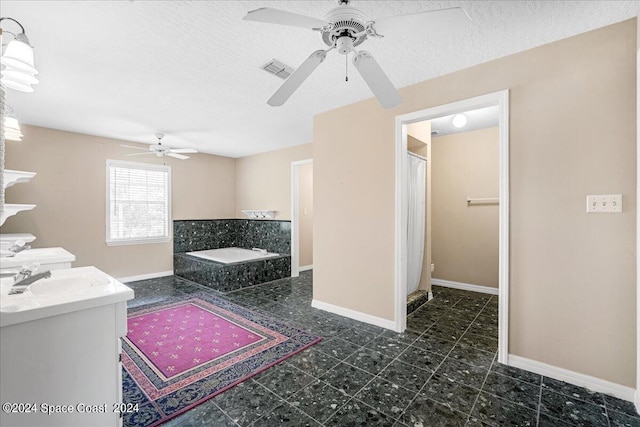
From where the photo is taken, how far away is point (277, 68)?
239cm

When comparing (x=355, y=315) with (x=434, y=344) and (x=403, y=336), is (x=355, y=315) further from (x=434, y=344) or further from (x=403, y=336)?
(x=434, y=344)

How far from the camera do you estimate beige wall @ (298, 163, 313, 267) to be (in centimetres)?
587

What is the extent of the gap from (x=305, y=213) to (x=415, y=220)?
9.33ft

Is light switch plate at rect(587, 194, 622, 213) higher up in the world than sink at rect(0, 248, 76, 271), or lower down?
higher up

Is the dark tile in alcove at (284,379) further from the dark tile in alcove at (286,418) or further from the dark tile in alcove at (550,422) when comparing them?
the dark tile in alcove at (550,422)

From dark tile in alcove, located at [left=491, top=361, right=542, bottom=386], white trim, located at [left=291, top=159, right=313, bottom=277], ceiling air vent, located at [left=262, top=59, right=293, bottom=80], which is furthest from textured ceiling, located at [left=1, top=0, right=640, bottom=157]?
dark tile in alcove, located at [left=491, top=361, right=542, bottom=386]

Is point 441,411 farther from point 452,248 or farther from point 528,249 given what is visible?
point 452,248

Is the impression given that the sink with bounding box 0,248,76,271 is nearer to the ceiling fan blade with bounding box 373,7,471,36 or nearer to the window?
the window

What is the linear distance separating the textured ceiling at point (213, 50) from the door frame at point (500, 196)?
320mm

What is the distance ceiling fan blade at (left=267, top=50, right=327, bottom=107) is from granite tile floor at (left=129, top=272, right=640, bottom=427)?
193cm

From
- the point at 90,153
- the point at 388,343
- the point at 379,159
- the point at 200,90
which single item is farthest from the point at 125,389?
the point at 90,153

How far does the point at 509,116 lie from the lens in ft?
7.34

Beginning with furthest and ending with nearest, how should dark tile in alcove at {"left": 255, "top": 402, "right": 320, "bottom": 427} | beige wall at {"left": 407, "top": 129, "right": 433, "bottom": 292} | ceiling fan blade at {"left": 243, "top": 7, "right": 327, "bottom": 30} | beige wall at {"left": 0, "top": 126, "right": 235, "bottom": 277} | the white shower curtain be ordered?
1. beige wall at {"left": 0, "top": 126, "right": 235, "bottom": 277}
2. beige wall at {"left": 407, "top": 129, "right": 433, "bottom": 292}
3. the white shower curtain
4. dark tile in alcove at {"left": 255, "top": 402, "right": 320, "bottom": 427}
5. ceiling fan blade at {"left": 243, "top": 7, "right": 327, "bottom": 30}

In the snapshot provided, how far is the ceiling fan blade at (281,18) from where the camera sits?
4.01 ft
